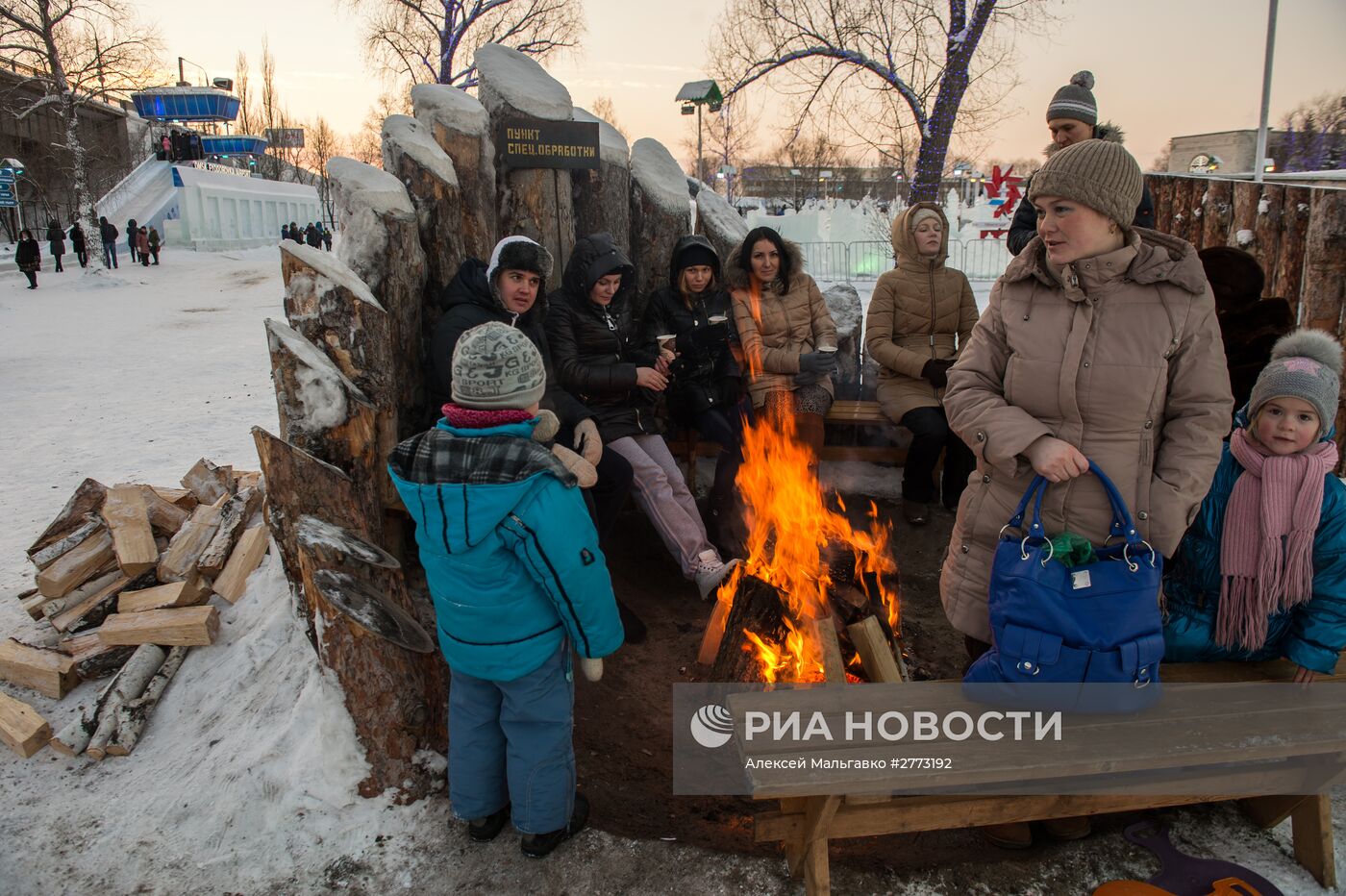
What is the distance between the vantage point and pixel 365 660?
3.04m

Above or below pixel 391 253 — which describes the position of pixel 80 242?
above

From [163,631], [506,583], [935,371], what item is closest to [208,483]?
[163,631]

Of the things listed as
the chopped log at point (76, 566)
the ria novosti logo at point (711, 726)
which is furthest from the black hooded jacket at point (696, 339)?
the chopped log at point (76, 566)

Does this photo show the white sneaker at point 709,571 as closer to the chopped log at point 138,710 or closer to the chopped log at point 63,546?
the chopped log at point 138,710

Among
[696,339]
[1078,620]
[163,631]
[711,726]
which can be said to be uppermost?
[696,339]

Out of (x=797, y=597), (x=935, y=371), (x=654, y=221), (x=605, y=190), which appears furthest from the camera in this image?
(x=654, y=221)

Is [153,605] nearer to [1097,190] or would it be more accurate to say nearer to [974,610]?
[974,610]

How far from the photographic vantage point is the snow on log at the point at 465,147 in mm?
4445

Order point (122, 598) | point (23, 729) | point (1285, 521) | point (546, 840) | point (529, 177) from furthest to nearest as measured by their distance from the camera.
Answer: point (529, 177) → point (122, 598) → point (23, 729) → point (546, 840) → point (1285, 521)

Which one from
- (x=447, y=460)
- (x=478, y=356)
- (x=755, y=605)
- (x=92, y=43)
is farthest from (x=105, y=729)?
(x=92, y=43)

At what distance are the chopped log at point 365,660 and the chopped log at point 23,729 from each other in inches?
47.0

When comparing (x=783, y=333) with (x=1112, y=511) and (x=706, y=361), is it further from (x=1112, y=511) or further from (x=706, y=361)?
(x=1112, y=511)

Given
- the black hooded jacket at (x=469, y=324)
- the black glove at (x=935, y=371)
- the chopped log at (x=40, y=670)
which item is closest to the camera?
the chopped log at (x=40, y=670)

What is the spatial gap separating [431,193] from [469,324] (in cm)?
95
